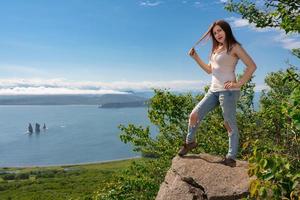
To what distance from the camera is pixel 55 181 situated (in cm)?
12200

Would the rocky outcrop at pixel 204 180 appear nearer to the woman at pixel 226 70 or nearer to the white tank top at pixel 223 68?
the woman at pixel 226 70

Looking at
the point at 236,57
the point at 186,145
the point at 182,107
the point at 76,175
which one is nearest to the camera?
the point at 236,57

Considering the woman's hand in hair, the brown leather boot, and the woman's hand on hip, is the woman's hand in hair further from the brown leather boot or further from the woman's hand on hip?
the brown leather boot

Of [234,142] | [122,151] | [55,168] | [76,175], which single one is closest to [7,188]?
[76,175]

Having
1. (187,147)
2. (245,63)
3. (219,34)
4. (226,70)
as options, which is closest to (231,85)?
(226,70)

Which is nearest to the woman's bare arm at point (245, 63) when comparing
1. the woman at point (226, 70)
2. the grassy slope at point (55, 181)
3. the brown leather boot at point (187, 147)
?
the woman at point (226, 70)

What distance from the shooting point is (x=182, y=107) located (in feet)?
72.7

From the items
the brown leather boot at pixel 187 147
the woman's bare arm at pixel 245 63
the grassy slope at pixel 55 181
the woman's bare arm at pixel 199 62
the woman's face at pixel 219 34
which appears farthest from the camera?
the grassy slope at pixel 55 181

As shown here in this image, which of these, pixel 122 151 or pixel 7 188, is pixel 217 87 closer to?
pixel 7 188

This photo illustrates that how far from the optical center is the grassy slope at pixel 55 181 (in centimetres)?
9900

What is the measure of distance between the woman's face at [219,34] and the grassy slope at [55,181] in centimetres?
7948

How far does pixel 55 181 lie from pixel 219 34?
4736 inches

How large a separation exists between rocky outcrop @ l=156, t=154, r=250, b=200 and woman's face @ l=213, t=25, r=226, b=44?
9.21 ft

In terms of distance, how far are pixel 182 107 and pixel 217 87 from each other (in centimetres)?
1356
